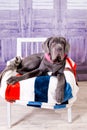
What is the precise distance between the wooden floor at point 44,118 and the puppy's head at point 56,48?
566 millimetres

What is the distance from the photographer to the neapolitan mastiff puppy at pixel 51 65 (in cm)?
197

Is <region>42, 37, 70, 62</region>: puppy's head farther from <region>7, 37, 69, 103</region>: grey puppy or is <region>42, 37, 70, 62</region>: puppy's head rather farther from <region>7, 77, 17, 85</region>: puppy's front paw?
<region>7, 77, 17, 85</region>: puppy's front paw

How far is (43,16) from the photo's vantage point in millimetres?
3070

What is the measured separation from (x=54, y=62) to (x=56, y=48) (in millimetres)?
142

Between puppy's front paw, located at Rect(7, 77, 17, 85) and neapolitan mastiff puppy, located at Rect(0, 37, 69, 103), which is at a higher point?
neapolitan mastiff puppy, located at Rect(0, 37, 69, 103)

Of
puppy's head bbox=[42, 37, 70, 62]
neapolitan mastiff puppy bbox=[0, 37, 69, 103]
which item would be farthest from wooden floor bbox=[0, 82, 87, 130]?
puppy's head bbox=[42, 37, 70, 62]

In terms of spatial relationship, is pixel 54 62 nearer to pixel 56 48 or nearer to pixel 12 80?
pixel 56 48

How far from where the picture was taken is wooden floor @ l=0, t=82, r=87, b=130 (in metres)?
2.09

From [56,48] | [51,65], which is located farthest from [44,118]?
[56,48]

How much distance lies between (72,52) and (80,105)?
0.88 m

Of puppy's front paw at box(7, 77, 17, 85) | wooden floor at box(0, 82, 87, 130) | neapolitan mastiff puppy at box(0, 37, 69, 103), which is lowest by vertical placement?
wooden floor at box(0, 82, 87, 130)

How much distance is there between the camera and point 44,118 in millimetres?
2248

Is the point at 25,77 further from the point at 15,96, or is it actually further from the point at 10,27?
the point at 10,27

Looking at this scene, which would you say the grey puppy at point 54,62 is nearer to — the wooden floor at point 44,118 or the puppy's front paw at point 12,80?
the puppy's front paw at point 12,80
